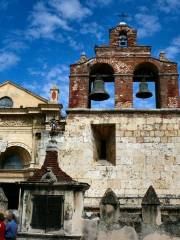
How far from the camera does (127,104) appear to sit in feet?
41.3

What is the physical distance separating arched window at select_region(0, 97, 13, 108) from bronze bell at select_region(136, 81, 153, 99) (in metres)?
13.6

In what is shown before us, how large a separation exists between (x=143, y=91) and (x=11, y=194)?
11.2m

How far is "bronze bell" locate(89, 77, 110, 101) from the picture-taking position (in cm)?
1286

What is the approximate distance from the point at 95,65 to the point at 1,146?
446 inches

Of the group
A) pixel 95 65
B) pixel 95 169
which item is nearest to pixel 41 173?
pixel 95 169

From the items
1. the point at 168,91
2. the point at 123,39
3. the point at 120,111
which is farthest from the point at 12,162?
the point at 168,91

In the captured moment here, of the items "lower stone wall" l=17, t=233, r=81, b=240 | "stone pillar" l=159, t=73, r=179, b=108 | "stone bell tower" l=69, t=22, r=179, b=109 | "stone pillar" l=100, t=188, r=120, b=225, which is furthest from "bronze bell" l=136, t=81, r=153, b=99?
"lower stone wall" l=17, t=233, r=81, b=240

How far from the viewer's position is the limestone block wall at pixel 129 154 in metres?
11.5

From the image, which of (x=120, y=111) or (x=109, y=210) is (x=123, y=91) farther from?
(x=109, y=210)

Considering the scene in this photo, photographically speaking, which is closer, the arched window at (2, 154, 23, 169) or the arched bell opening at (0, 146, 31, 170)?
the arched bell opening at (0, 146, 31, 170)

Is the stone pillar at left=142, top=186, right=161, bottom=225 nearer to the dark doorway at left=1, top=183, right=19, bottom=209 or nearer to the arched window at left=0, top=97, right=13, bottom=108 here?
the dark doorway at left=1, top=183, right=19, bottom=209

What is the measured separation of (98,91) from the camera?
12836mm

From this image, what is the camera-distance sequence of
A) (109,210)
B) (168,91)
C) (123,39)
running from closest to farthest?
(109,210) < (168,91) < (123,39)

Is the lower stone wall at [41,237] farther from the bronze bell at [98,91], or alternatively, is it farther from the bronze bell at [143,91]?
the bronze bell at [143,91]
